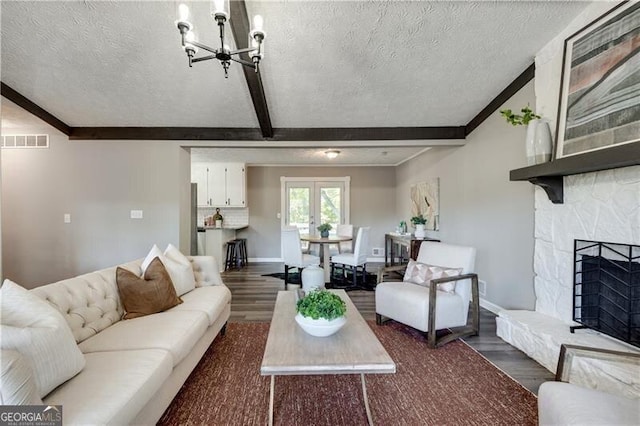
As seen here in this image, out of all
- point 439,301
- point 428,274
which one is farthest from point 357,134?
point 439,301

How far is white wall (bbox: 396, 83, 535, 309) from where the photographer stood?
3164mm

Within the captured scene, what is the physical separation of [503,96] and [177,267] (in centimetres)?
393

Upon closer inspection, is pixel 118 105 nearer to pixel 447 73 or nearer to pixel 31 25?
pixel 31 25

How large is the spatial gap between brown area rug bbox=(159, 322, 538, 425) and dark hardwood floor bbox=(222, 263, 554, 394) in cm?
14

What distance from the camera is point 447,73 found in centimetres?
320

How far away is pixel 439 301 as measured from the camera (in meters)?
2.75

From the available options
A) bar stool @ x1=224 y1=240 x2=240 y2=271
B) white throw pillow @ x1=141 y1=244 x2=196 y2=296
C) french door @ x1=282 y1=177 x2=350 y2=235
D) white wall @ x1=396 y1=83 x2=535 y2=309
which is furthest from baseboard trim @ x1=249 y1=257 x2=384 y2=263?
white throw pillow @ x1=141 y1=244 x2=196 y2=296

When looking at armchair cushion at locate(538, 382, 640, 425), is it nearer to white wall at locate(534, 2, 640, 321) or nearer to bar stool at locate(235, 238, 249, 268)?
white wall at locate(534, 2, 640, 321)

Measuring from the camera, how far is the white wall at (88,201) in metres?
4.45

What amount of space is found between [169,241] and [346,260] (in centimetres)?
276

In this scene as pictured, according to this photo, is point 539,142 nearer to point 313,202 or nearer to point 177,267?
point 177,267

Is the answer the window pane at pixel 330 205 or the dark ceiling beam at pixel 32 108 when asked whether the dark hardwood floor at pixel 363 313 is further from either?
the dark ceiling beam at pixel 32 108

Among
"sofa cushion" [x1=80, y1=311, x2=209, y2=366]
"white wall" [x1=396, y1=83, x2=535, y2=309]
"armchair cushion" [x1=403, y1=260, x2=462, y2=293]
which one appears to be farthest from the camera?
"white wall" [x1=396, y1=83, x2=535, y2=309]

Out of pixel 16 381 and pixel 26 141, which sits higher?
pixel 26 141
